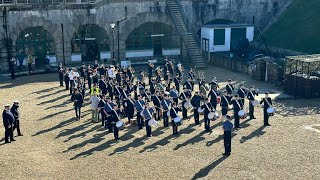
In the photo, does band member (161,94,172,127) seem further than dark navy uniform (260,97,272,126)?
No

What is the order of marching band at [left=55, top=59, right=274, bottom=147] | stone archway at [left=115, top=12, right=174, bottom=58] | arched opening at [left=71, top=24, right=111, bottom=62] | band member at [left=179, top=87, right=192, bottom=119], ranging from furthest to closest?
stone archway at [left=115, top=12, right=174, bottom=58] < arched opening at [left=71, top=24, right=111, bottom=62] < band member at [left=179, top=87, right=192, bottom=119] < marching band at [left=55, top=59, right=274, bottom=147]

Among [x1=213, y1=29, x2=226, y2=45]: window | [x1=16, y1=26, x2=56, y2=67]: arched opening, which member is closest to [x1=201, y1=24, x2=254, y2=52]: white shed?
[x1=213, y1=29, x2=226, y2=45]: window

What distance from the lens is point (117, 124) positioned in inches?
849

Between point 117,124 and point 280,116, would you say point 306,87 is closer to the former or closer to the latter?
point 280,116

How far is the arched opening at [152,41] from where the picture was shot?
1768 inches

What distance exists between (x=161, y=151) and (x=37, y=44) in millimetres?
25633

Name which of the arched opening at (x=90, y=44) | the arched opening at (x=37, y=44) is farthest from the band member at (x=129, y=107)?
the arched opening at (x=90, y=44)

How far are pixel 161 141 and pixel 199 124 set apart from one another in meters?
→ 3.41

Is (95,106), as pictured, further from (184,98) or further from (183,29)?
(183,29)

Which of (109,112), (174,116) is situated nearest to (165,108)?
(174,116)

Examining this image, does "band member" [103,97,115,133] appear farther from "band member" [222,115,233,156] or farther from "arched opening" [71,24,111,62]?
"arched opening" [71,24,111,62]

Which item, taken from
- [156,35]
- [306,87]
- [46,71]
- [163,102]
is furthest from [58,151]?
[156,35]

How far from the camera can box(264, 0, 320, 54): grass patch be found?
135 feet

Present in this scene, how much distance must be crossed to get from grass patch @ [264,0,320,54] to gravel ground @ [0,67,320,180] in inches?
605
